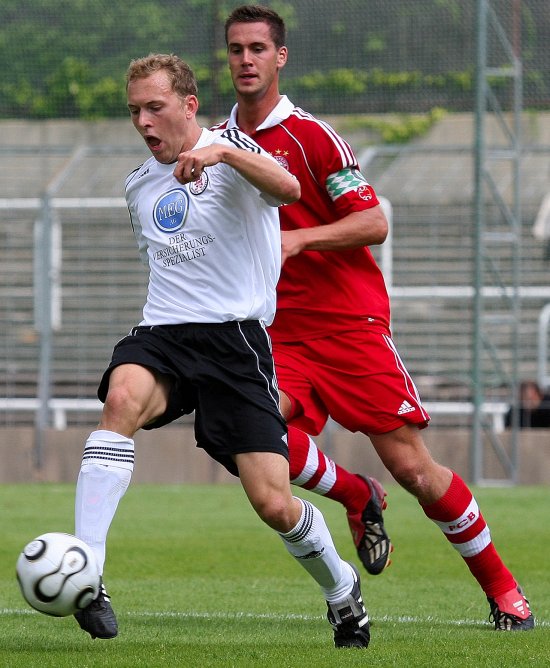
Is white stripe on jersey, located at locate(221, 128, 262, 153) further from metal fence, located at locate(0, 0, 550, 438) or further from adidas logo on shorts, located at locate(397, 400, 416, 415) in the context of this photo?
metal fence, located at locate(0, 0, 550, 438)

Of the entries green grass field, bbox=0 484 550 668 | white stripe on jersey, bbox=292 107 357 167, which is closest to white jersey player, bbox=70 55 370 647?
green grass field, bbox=0 484 550 668

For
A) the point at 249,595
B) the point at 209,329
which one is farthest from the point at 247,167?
the point at 249,595

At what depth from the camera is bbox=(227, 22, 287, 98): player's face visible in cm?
592

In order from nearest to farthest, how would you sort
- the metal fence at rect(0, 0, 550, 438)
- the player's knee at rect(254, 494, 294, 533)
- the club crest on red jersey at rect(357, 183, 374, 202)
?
A: the player's knee at rect(254, 494, 294, 533)
the club crest on red jersey at rect(357, 183, 374, 202)
the metal fence at rect(0, 0, 550, 438)

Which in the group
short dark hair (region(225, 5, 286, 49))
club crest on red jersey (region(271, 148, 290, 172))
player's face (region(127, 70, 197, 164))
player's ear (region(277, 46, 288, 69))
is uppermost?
short dark hair (region(225, 5, 286, 49))

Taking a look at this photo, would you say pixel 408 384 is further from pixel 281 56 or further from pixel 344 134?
pixel 344 134

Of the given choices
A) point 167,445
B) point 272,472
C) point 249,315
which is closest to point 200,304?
point 249,315

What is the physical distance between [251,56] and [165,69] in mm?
870

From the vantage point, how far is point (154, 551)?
8125mm

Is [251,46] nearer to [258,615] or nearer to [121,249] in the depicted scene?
[258,615]

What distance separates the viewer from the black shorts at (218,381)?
16.2 feet

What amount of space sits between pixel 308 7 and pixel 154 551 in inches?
326

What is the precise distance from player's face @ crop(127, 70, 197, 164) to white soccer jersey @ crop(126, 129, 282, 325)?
0.11 m

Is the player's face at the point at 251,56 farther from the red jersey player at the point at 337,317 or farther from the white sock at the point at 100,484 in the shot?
the white sock at the point at 100,484
